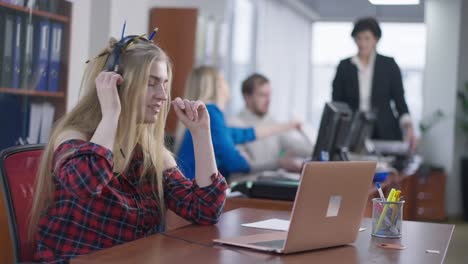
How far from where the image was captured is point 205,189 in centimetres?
208

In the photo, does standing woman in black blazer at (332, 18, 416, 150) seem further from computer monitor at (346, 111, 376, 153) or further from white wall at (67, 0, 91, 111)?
white wall at (67, 0, 91, 111)

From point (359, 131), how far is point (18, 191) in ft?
9.63

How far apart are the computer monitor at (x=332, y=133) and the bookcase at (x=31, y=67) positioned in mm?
1251

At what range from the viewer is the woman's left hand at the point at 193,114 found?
2092mm

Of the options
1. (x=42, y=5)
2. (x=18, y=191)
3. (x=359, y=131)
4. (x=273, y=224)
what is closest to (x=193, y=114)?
(x=273, y=224)

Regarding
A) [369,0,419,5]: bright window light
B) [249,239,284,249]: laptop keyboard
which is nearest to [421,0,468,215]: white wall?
[369,0,419,5]: bright window light

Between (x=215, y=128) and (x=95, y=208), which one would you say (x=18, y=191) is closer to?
(x=95, y=208)

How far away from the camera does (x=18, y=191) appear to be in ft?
6.03

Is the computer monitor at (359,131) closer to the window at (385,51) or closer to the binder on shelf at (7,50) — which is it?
the binder on shelf at (7,50)

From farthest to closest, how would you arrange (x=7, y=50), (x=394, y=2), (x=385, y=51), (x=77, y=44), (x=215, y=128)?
(x=385, y=51), (x=394, y=2), (x=77, y=44), (x=215, y=128), (x=7, y=50)

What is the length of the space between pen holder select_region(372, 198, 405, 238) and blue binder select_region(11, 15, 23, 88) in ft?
6.16

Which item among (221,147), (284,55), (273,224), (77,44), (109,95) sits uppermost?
(284,55)

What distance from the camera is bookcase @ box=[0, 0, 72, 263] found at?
3.21 meters

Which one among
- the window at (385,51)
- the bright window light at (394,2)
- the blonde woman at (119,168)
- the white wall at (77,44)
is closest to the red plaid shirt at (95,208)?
the blonde woman at (119,168)
